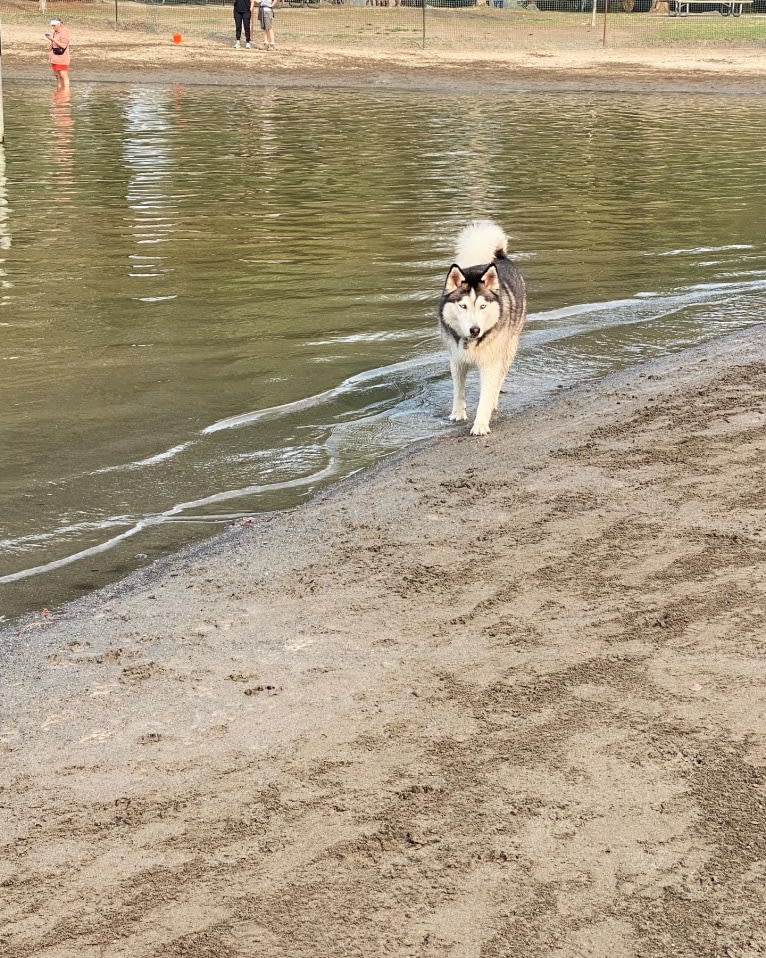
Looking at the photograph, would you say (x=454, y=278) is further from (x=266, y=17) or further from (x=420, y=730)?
(x=266, y=17)

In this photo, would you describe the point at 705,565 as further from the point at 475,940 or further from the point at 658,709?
the point at 475,940

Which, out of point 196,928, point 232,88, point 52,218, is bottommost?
point 196,928

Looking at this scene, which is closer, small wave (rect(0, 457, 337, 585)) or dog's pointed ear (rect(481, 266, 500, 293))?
small wave (rect(0, 457, 337, 585))

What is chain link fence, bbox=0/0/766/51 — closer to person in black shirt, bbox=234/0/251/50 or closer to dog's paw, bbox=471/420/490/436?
person in black shirt, bbox=234/0/251/50

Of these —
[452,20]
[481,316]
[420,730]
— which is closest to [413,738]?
[420,730]

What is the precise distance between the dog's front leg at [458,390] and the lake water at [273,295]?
17cm

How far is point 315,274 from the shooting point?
43.6ft

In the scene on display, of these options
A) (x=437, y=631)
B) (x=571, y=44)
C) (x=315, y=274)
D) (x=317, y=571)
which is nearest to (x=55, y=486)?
(x=317, y=571)

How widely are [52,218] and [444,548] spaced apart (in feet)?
37.9

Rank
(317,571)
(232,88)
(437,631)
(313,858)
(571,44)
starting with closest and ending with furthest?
(313,858) → (437,631) → (317,571) → (232,88) → (571,44)

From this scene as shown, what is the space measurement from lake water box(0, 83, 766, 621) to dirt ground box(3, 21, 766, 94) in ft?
38.0

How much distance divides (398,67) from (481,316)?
32146mm

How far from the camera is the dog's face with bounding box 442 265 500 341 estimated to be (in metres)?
7.98

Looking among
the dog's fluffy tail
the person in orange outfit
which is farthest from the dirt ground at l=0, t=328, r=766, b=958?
the person in orange outfit
